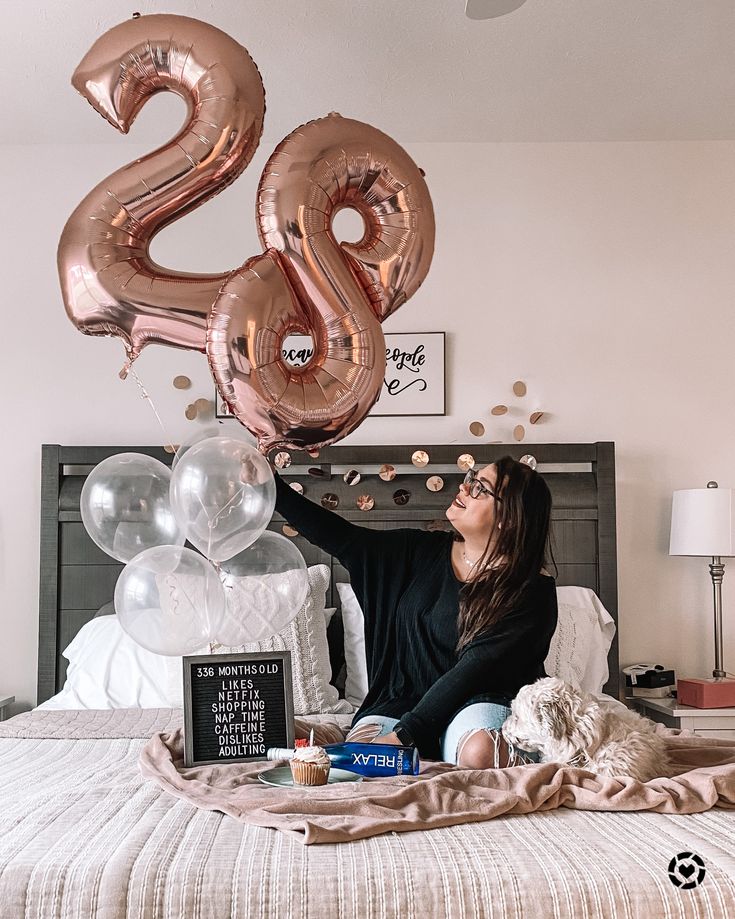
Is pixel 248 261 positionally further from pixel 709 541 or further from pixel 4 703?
pixel 4 703

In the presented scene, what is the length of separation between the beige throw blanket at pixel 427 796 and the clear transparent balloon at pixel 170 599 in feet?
0.81

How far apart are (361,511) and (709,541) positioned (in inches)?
47.0

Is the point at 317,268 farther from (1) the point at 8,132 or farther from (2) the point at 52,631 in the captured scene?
(1) the point at 8,132

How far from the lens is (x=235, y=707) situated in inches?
73.7

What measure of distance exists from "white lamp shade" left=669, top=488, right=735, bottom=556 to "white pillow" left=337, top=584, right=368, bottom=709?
1136mm

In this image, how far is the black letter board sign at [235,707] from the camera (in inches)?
72.1

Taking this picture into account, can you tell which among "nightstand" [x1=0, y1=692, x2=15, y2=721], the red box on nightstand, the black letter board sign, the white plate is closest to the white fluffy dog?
the white plate

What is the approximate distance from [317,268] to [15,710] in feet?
9.27

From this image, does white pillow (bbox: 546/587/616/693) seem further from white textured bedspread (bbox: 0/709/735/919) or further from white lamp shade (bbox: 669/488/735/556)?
white textured bedspread (bbox: 0/709/735/919)

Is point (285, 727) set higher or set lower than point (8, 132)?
lower

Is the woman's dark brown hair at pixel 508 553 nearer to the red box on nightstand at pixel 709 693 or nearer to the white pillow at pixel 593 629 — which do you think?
the white pillow at pixel 593 629

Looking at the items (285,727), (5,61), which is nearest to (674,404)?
(285,727)

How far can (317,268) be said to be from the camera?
1061 mm

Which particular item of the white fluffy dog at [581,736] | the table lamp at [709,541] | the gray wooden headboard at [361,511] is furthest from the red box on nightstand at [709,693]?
the white fluffy dog at [581,736]
